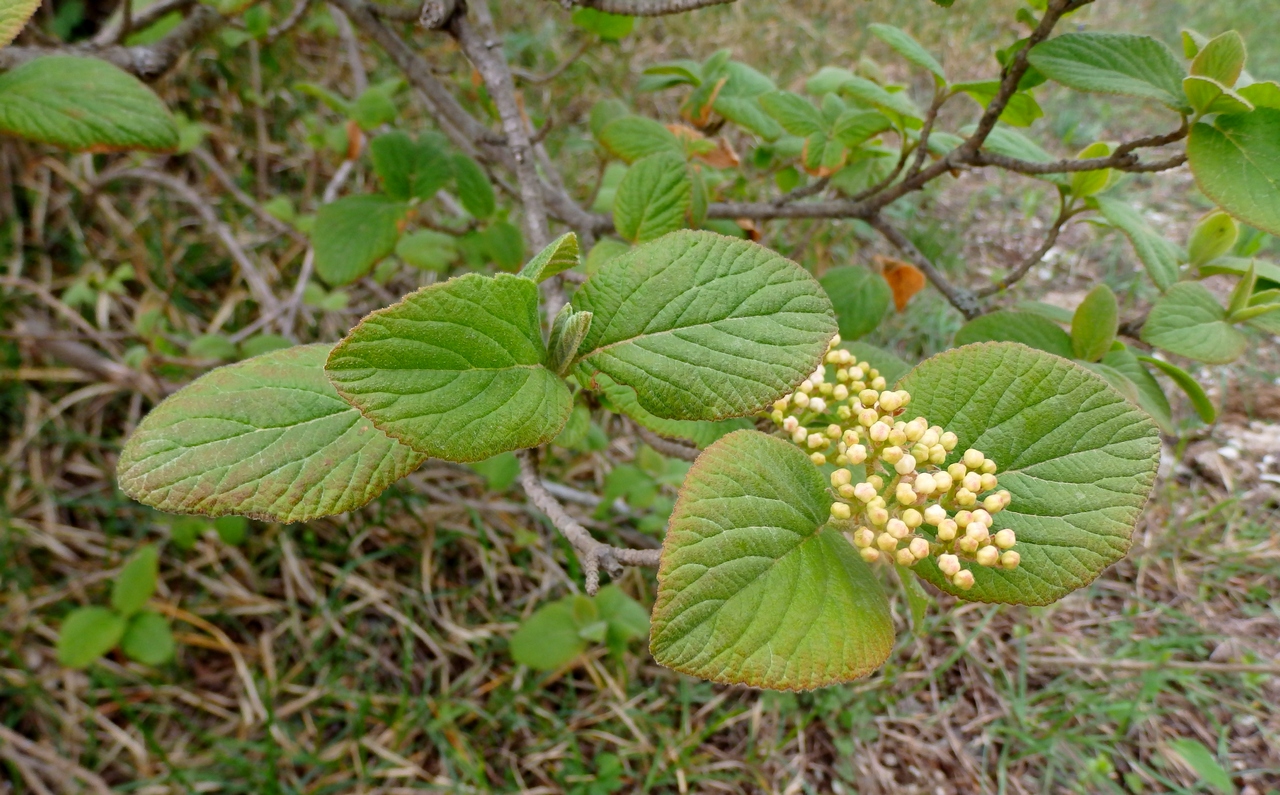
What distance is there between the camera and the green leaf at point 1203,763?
66.5 inches

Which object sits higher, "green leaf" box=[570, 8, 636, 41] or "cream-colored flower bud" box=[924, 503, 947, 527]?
"green leaf" box=[570, 8, 636, 41]

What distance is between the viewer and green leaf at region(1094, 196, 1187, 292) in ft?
3.59

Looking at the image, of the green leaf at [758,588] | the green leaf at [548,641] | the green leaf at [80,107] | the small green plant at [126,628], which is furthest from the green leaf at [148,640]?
the green leaf at [758,588]

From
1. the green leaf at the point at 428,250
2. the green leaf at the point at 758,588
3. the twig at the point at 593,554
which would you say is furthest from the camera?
the green leaf at the point at 428,250

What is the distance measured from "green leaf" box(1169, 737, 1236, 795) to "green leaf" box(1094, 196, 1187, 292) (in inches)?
48.9

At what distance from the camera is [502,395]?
0.64 metres

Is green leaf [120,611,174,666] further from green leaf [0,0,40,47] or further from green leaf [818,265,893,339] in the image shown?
green leaf [818,265,893,339]

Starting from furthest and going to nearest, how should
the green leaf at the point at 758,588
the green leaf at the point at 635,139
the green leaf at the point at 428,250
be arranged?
1. the green leaf at the point at 428,250
2. the green leaf at the point at 635,139
3. the green leaf at the point at 758,588

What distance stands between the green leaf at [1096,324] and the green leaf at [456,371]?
71 centimetres

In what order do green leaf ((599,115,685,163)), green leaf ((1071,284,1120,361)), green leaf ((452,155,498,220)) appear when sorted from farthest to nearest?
1. green leaf ((452,155,498,220))
2. green leaf ((599,115,685,163))
3. green leaf ((1071,284,1120,361))

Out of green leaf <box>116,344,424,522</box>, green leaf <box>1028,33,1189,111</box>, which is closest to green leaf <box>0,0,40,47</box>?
green leaf <box>116,344,424,522</box>

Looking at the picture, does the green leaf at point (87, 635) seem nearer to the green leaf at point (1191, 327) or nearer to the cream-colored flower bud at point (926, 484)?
the cream-colored flower bud at point (926, 484)

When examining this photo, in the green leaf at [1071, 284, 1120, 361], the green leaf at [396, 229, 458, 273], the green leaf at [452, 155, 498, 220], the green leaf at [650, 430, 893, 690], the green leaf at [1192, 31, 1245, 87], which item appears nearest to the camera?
the green leaf at [650, 430, 893, 690]

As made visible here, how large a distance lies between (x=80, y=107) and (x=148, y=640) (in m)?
1.23
